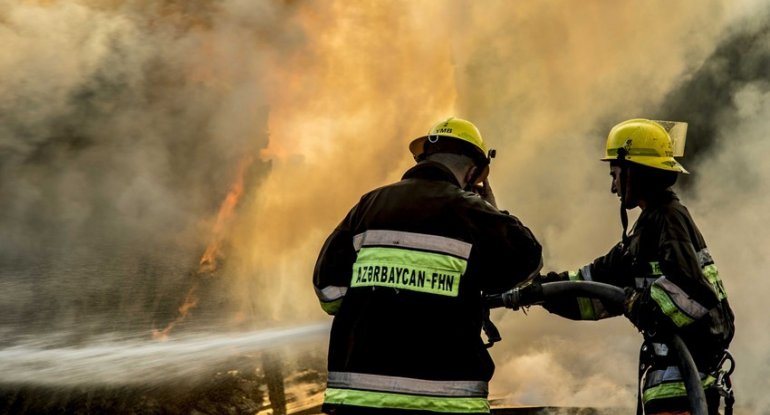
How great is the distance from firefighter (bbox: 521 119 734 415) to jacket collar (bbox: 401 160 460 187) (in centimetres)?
91

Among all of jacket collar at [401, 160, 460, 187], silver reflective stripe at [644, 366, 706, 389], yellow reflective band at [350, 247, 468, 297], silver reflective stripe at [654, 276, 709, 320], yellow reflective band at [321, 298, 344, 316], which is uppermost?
jacket collar at [401, 160, 460, 187]

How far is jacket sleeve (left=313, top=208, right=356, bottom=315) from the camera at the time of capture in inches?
115

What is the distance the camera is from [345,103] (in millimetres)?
11984

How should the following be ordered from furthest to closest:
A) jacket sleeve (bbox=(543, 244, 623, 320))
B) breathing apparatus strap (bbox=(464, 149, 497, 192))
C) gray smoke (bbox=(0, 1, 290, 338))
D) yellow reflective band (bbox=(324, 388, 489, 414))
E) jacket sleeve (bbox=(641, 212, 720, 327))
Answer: gray smoke (bbox=(0, 1, 290, 338)), jacket sleeve (bbox=(543, 244, 623, 320)), breathing apparatus strap (bbox=(464, 149, 497, 192)), jacket sleeve (bbox=(641, 212, 720, 327)), yellow reflective band (bbox=(324, 388, 489, 414))

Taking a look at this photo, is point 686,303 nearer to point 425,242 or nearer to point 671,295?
point 671,295

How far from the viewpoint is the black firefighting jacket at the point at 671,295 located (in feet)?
10.3

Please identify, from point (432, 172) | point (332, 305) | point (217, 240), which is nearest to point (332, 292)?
point (332, 305)

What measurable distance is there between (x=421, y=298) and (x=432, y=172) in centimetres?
59

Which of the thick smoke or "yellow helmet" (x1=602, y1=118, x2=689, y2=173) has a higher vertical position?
the thick smoke

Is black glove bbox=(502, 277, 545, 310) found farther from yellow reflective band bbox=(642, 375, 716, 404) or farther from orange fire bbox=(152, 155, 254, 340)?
orange fire bbox=(152, 155, 254, 340)

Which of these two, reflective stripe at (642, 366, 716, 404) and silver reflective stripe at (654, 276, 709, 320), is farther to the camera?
reflective stripe at (642, 366, 716, 404)

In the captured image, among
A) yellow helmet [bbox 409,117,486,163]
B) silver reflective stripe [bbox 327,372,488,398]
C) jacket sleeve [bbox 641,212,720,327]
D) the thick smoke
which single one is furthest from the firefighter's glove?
the thick smoke

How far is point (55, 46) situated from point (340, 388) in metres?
8.09

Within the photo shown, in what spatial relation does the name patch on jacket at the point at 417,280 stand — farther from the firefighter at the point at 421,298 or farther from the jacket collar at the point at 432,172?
the jacket collar at the point at 432,172
